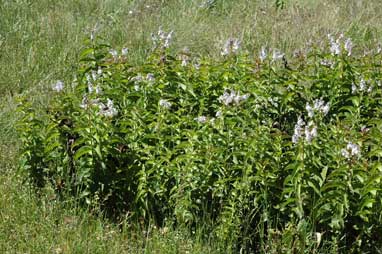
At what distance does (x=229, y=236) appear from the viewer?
3498 mm

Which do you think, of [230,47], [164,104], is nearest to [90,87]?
[164,104]

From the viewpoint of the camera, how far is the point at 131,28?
23.6 feet

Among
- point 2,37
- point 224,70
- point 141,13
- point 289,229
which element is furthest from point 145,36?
point 289,229

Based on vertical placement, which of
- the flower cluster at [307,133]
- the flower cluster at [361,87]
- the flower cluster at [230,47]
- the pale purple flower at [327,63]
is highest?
the flower cluster at [230,47]

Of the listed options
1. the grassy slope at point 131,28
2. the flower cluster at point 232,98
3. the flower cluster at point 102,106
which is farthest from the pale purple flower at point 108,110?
the grassy slope at point 131,28

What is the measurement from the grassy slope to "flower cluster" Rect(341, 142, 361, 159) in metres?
1.92

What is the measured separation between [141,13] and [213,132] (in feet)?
14.1

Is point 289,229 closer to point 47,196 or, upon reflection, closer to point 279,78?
point 279,78

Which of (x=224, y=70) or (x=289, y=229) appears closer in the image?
(x=289, y=229)

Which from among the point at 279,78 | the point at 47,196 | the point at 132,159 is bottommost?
the point at 47,196

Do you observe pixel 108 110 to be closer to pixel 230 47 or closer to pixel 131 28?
pixel 230 47

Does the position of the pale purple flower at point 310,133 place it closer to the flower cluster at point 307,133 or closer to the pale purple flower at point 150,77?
the flower cluster at point 307,133

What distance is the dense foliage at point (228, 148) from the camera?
11.0 ft

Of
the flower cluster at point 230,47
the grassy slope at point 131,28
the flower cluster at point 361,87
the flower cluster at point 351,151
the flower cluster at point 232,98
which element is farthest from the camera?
the grassy slope at point 131,28
